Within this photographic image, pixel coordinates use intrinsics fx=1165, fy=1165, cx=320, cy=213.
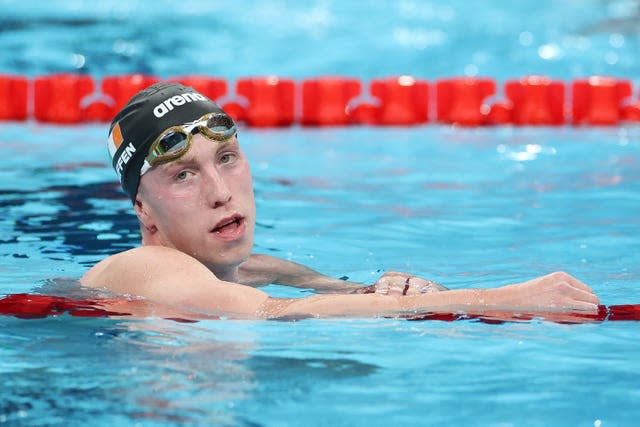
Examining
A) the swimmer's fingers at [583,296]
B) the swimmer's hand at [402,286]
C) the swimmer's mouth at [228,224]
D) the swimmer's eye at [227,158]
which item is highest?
the swimmer's eye at [227,158]

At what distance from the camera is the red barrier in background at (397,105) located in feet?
43.8

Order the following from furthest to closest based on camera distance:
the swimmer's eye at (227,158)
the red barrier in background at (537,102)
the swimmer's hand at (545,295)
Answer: the red barrier in background at (537,102), the swimmer's eye at (227,158), the swimmer's hand at (545,295)

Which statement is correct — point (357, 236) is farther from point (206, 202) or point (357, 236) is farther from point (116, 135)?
point (206, 202)

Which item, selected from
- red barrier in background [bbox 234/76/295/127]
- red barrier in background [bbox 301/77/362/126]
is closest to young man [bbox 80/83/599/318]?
red barrier in background [bbox 234/76/295/127]

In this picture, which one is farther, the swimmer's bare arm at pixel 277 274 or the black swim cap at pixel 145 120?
the swimmer's bare arm at pixel 277 274

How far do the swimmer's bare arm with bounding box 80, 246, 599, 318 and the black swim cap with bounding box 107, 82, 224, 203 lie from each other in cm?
40

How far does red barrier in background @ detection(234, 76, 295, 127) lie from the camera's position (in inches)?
522

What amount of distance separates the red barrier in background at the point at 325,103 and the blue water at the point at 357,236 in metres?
0.47

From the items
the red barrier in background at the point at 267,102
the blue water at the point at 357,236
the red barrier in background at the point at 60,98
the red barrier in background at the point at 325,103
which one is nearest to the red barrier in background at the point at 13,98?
the red barrier in background at the point at 60,98

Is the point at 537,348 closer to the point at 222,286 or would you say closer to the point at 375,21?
the point at 222,286

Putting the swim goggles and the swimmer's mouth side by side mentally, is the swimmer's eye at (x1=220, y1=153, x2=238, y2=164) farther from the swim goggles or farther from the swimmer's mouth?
the swimmer's mouth

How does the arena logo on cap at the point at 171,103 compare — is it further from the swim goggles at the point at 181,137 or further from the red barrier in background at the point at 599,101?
the red barrier in background at the point at 599,101

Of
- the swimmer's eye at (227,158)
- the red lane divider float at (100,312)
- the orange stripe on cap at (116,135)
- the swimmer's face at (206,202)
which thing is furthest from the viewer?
the orange stripe on cap at (116,135)

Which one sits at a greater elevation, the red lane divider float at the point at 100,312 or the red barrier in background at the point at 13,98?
the red barrier in background at the point at 13,98
